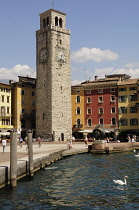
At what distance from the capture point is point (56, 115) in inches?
2525

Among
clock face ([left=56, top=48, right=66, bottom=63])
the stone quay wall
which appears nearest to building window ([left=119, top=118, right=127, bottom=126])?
clock face ([left=56, top=48, right=66, bottom=63])

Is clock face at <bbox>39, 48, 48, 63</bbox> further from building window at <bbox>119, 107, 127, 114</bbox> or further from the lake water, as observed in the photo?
the lake water

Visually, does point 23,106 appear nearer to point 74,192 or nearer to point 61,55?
point 61,55

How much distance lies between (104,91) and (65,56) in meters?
10.8

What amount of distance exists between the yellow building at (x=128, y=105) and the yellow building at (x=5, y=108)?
72.9 feet

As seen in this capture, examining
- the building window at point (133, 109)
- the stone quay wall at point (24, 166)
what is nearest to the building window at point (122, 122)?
the building window at point (133, 109)

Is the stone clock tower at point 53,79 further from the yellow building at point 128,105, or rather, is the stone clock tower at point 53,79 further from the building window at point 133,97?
the building window at point 133,97

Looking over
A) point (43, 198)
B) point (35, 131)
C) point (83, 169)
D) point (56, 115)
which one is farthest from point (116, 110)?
point (43, 198)

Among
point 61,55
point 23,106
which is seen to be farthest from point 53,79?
point 23,106

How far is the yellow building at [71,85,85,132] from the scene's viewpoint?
2702 inches

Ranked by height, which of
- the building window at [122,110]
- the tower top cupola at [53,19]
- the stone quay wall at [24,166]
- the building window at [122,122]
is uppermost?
the tower top cupola at [53,19]

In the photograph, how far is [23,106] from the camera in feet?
227

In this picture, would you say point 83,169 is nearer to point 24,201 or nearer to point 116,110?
point 24,201

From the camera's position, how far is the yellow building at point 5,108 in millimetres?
64500
